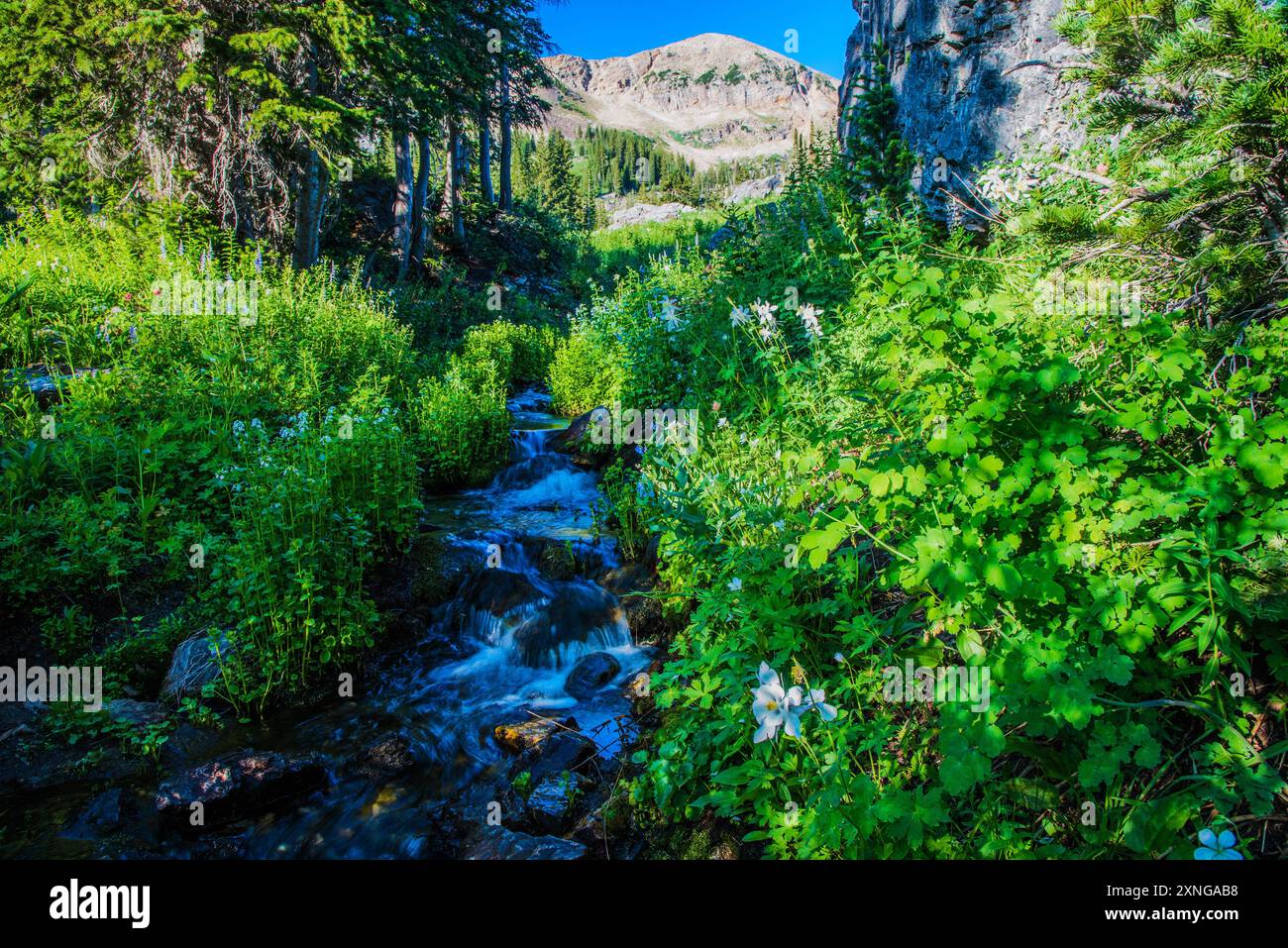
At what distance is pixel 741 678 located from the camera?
2.72m

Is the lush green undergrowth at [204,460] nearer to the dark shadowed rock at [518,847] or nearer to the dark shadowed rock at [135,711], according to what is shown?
the dark shadowed rock at [135,711]

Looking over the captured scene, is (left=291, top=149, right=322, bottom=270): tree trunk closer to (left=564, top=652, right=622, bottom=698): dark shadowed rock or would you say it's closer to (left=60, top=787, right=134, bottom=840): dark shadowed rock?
(left=564, top=652, right=622, bottom=698): dark shadowed rock

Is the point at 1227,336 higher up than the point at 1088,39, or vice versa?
the point at 1088,39

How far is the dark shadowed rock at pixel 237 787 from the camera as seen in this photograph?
337cm

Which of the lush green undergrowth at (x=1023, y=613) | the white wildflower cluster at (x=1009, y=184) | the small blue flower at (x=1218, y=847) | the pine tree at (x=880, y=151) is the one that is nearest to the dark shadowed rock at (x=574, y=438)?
the pine tree at (x=880, y=151)

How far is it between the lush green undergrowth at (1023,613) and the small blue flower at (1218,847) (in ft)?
0.23

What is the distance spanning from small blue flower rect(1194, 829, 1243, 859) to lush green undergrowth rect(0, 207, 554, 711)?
15.0 feet
